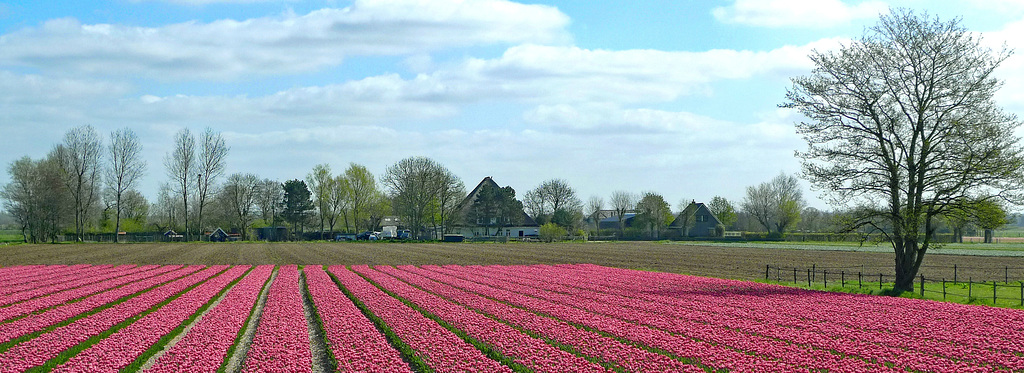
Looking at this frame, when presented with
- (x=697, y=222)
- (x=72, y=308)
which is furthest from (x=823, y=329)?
(x=697, y=222)

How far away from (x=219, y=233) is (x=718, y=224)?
318 ft

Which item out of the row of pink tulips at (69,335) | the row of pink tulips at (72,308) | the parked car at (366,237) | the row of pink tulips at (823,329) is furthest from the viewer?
the parked car at (366,237)

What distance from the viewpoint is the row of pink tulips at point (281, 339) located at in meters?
15.4

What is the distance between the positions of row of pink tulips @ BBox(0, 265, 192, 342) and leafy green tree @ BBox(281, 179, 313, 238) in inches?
4021

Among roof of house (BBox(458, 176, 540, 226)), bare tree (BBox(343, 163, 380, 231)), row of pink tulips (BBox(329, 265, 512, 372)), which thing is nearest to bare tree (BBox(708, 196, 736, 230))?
roof of house (BBox(458, 176, 540, 226))

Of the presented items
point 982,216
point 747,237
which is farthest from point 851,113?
point 747,237

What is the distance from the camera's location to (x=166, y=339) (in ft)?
62.5

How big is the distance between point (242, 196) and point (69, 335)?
129 metres

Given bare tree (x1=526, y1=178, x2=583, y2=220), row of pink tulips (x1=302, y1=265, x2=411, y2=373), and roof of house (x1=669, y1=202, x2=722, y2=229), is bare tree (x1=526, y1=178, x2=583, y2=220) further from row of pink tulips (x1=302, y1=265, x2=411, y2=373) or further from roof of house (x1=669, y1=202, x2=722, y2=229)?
row of pink tulips (x1=302, y1=265, x2=411, y2=373)

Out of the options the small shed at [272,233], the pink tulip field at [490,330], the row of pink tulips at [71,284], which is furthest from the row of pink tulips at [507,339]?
the small shed at [272,233]

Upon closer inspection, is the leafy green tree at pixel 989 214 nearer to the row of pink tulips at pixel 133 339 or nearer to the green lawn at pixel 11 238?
the row of pink tulips at pixel 133 339

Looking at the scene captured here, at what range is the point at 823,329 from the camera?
2022 cm

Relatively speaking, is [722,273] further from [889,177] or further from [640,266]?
[889,177]

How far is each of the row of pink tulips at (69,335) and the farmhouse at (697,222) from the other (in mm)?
138762
